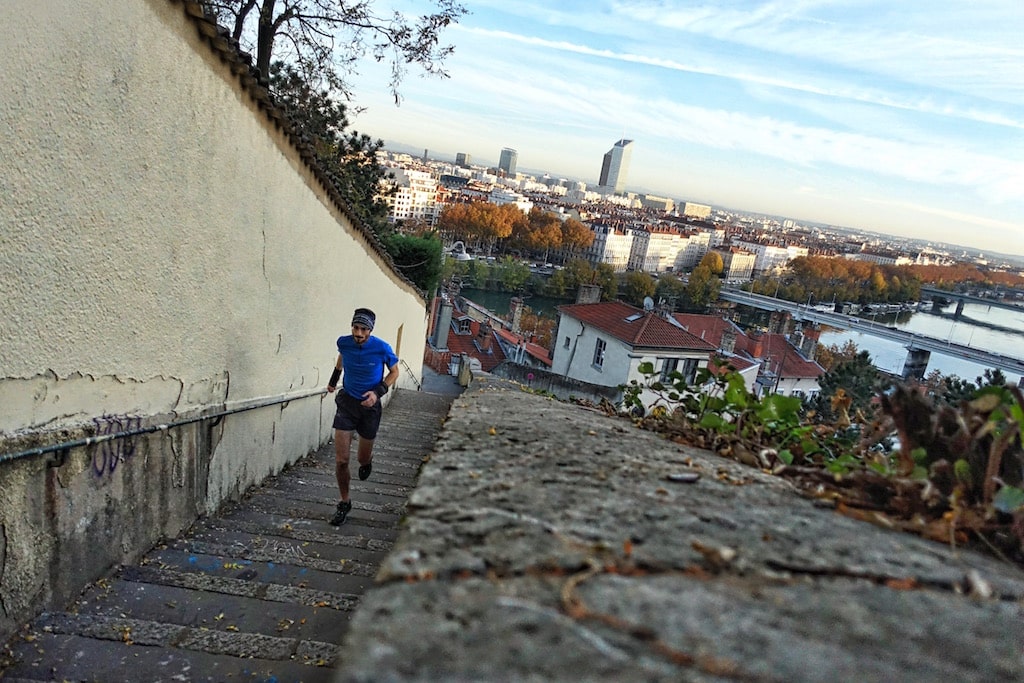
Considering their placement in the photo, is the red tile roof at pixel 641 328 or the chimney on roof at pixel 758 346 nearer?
the red tile roof at pixel 641 328

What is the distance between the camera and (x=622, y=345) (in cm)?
2355

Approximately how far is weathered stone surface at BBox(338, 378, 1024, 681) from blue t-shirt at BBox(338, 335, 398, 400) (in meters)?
2.60

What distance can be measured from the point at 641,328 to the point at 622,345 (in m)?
0.96

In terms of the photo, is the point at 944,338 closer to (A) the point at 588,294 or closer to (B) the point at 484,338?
(B) the point at 484,338

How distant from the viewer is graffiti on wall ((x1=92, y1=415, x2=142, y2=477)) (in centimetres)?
329

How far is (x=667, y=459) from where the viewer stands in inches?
116

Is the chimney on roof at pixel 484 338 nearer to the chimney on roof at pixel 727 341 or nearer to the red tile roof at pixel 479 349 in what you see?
the red tile roof at pixel 479 349

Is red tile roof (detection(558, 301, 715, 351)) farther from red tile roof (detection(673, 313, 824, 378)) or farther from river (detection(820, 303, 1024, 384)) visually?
river (detection(820, 303, 1024, 384))

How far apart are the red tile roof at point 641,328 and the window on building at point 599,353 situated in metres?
0.55

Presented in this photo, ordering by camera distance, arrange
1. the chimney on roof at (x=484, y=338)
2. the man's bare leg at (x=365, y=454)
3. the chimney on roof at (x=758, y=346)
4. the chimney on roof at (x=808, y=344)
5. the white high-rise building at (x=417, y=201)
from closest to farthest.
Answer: the man's bare leg at (x=365, y=454), the chimney on roof at (x=758, y=346), the chimney on roof at (x=808, y=344), the chimney on roof at (x=484, y=338), the white high-rise building at (x=417, y=201)

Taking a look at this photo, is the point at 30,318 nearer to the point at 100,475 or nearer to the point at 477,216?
the point at 100,475

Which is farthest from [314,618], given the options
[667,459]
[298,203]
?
[298,203]

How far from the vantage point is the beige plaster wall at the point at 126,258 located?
8.98ft

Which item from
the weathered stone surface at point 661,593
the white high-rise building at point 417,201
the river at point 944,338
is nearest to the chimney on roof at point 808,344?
the river at point 944,338
